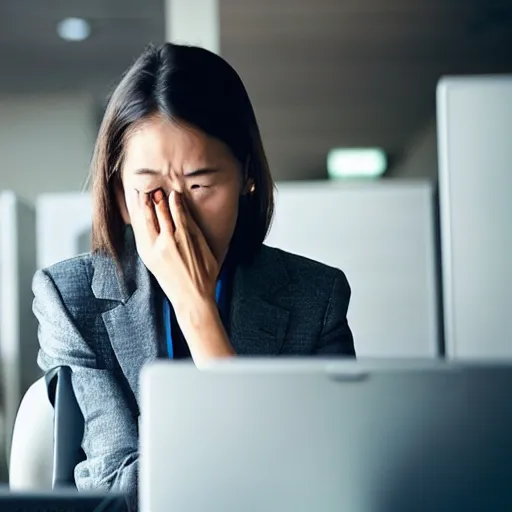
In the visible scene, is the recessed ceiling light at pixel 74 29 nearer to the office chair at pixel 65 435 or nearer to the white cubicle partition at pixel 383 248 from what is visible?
the white cubicle partition at pixel 383 248

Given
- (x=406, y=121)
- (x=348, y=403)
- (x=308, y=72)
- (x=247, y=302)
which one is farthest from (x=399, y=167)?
(x=348, y=403)

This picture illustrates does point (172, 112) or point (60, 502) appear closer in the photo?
point (60, 502)

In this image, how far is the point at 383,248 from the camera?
1.76 meters

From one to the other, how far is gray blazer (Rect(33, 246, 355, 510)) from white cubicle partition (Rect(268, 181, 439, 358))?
0.45 m

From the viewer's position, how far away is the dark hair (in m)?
1.23

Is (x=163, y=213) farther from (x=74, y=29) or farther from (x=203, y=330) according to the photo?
(x=74, y=29)

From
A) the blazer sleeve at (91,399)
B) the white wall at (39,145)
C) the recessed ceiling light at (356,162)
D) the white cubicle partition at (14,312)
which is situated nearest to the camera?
the blazer sleeve at (91,399)

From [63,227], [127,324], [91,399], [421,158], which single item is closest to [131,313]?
[127,324]

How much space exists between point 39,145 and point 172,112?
127 cm

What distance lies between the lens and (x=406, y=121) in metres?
2.03

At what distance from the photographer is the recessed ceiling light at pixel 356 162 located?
2055mm

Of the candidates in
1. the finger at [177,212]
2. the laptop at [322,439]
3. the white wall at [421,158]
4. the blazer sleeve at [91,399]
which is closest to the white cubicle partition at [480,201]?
the white wall at [421,158]

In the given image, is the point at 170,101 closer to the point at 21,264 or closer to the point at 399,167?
the point at 21,264

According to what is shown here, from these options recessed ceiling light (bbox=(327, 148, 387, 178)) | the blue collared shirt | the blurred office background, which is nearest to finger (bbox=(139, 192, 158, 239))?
the blue collared shirt
